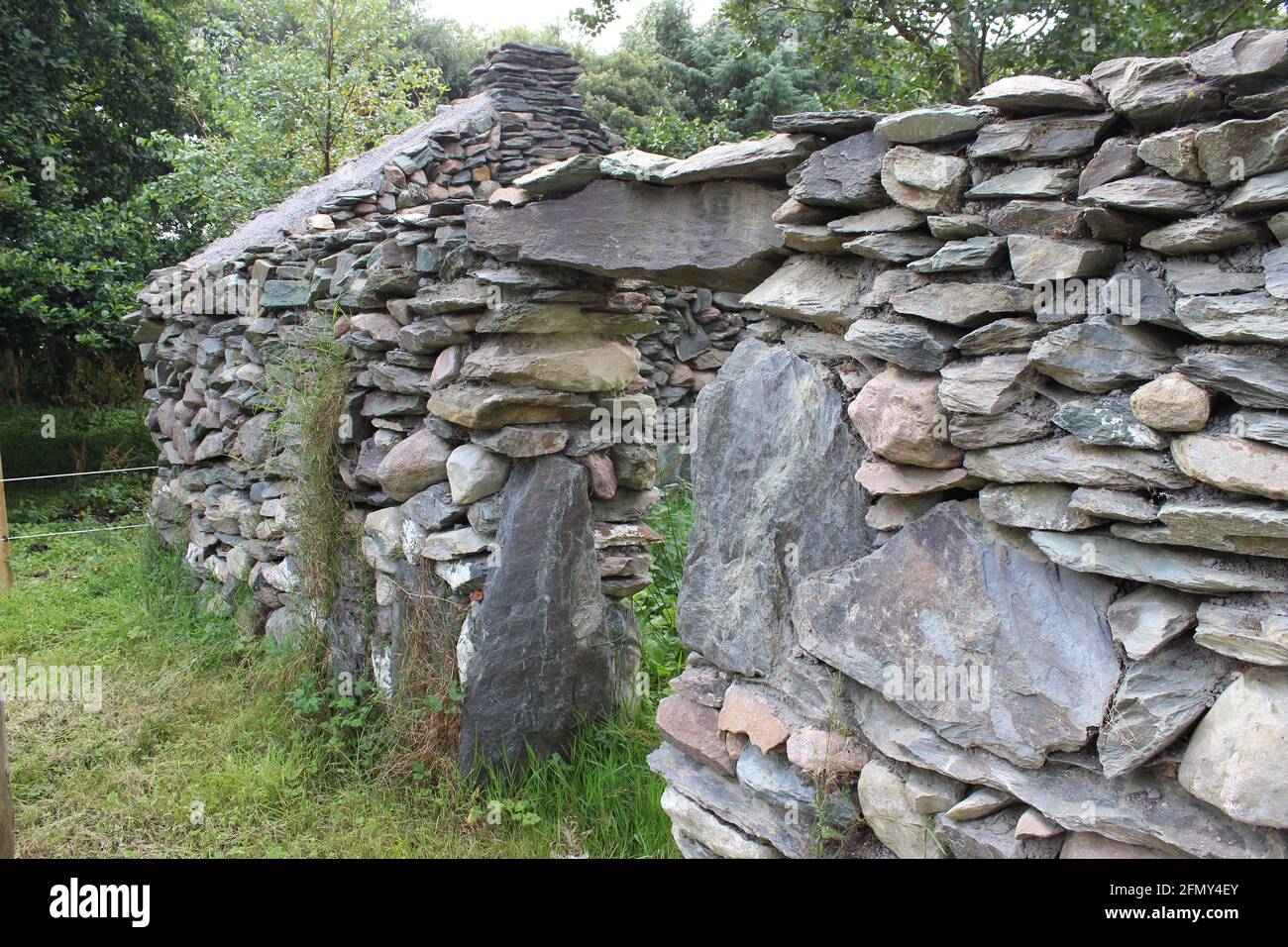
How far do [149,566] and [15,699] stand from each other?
1.66 m

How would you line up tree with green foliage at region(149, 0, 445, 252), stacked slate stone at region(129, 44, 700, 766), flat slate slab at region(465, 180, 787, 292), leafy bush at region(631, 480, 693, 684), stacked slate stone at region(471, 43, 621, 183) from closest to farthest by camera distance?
flat slate slab at region(465, 180, 787, 292)
stacked slate stone at region(129, 44, 700, 766)
leafy bush at region(631, 480, 693, 684)
stacked slate stone at region(471, 43, 621, 183)
tree with green foliage at region(149, 0, 445, 252)

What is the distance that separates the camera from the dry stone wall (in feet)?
5.82

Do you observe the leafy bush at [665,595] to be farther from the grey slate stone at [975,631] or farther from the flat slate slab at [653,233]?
the grey slate stone at [975,631]

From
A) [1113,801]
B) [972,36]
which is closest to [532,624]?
[1113,801]

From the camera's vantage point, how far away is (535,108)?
8125 mm

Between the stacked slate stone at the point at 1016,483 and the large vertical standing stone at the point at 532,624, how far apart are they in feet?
3.87

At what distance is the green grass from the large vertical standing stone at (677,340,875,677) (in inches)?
44.9

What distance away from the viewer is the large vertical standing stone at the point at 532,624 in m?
3.80

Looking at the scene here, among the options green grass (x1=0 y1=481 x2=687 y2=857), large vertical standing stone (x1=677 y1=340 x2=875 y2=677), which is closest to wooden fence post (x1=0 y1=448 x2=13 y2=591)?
green grass (x1=0 y1=481 x2=687 y2=857)

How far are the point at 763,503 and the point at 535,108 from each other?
647 centimetres

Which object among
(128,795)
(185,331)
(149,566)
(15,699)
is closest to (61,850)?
(128,795)

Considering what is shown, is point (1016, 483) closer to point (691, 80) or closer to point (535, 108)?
point (535, 108)

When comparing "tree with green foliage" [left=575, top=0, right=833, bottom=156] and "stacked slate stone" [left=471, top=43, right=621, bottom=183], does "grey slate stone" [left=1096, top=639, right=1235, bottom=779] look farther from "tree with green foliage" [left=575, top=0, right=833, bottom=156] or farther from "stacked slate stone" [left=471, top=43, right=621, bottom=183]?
"tree with green foliage" [left=575, top=0, right=833, bottom=156]

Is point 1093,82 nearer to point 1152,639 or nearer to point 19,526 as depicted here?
point 1152,639
